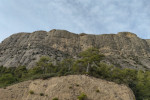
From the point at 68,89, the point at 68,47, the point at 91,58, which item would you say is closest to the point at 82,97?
the point at 68,89

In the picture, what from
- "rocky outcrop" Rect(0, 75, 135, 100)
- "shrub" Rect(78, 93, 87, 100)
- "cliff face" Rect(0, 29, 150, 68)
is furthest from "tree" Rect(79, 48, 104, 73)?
"cliff face" Rect(0, 29, 150, 68)

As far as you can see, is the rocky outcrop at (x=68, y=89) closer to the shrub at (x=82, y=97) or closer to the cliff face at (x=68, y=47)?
the shrub at (x=82, y=97)

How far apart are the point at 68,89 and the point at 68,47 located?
215 ft

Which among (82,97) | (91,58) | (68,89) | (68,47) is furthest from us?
(68,47)

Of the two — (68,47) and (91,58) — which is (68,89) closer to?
(91,58)

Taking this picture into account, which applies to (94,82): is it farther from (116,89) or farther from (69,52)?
(69,52)

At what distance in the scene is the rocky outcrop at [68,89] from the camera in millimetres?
21781

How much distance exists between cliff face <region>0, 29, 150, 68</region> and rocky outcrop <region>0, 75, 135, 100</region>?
115 feet

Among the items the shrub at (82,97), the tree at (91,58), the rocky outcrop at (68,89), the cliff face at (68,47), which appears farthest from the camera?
the cliff face at (68,47)

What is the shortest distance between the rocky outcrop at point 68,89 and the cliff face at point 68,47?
34.9 meters

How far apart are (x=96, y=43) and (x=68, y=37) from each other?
1707cm

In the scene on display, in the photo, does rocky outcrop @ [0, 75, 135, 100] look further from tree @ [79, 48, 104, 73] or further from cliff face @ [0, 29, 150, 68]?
cliff face @ [0, 29, 150, 68]

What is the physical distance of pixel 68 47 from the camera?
87.8 meters

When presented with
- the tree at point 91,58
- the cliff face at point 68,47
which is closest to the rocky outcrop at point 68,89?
the tree at point 91,58
